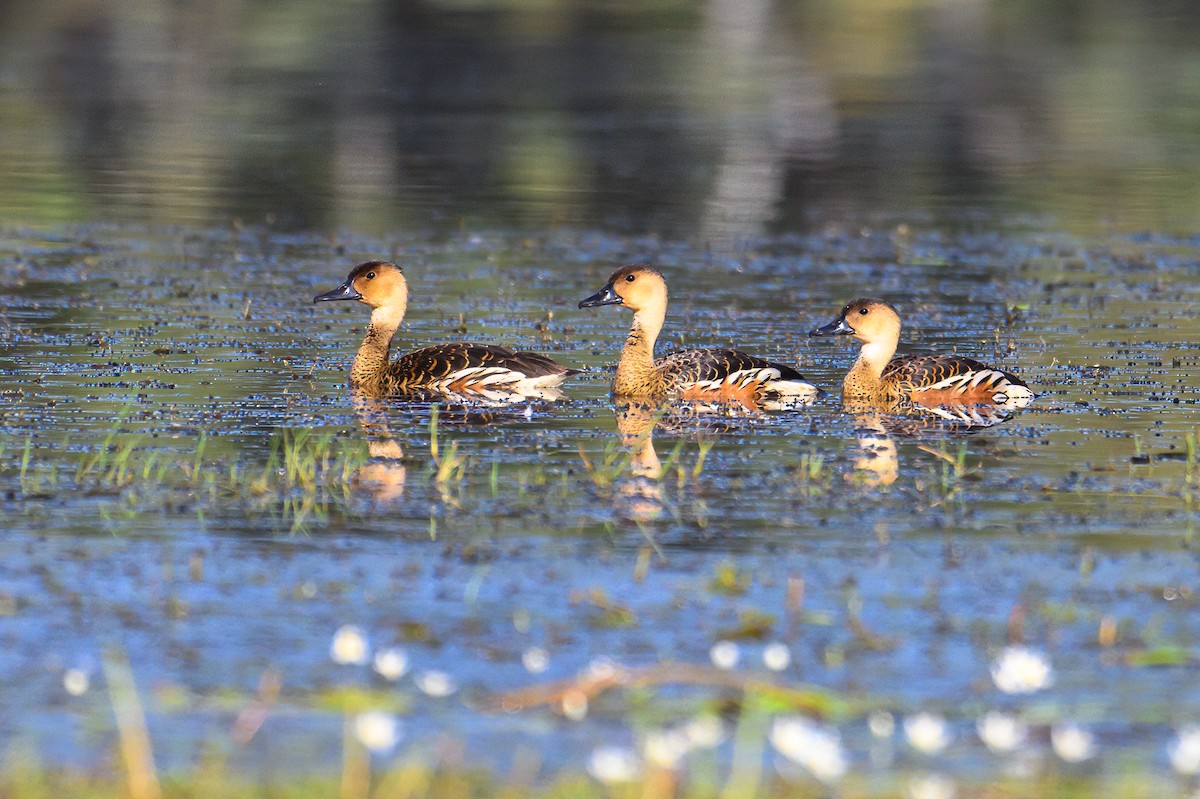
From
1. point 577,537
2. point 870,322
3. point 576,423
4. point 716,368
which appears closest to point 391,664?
point 577,537

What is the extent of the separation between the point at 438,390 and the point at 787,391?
2.37 m

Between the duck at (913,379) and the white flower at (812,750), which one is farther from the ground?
the white flower at (812,750)

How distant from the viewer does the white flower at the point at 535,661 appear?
25.0 ft

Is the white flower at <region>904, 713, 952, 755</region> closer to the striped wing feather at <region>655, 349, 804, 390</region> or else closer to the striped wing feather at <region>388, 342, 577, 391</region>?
the striped wing feather at <region>655, 349, 804, 390</region>

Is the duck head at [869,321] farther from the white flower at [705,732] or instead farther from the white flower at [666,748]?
the white flower at [666,748]

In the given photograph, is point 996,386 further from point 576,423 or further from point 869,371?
point 576,423

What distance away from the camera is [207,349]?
15.4m

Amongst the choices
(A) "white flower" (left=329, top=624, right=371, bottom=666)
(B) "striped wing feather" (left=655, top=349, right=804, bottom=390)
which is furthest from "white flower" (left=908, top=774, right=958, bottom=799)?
Result: (B) "striped wing feather" (left=655, top=349, right=804, bottom=390)

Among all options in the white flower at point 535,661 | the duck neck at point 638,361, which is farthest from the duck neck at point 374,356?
the white flower at point 535,661

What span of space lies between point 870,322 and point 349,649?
7.88 m

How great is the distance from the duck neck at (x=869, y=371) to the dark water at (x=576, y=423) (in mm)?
450

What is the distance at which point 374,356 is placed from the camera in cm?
1472

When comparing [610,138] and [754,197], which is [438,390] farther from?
[610,138]

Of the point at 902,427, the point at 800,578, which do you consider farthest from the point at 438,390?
the point at 800,578
